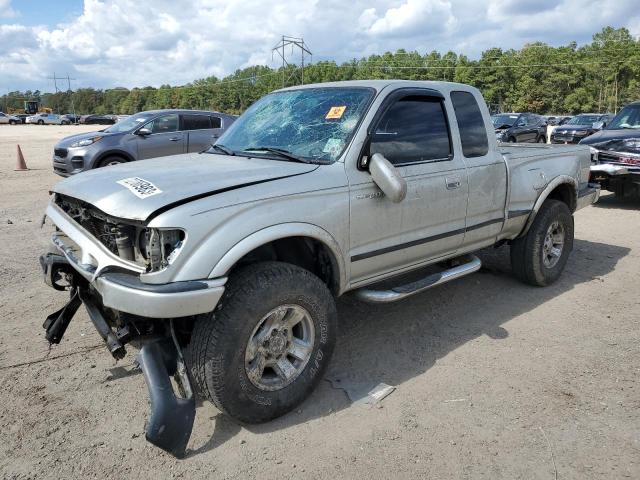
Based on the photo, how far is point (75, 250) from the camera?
11.1 feet

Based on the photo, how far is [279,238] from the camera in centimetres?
309

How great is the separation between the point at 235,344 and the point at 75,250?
1300 mm

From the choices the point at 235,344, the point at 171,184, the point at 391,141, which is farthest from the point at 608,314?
the point at 171,184

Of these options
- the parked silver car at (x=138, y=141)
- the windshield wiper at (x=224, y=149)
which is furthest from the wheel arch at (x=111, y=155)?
the windshield wiper at (x=224, y=149)

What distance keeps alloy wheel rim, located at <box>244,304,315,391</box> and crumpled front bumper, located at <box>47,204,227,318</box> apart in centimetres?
42

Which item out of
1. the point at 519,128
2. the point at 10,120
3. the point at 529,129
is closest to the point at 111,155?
the point at 519,128


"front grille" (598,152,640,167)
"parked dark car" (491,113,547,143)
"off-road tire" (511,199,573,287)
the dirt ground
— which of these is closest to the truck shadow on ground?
the dirt ground

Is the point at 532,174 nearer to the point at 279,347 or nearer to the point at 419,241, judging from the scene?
the point at 419,241

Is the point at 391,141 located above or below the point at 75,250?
above

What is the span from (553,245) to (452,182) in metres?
2.12

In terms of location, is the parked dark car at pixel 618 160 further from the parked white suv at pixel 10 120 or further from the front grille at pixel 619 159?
the parked white suv at pixel 10 120

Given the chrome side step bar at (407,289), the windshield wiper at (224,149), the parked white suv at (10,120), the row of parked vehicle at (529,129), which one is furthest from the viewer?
the parked white suv at (10,120)

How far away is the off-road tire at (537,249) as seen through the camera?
207 inches

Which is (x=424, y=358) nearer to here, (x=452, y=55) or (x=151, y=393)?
(x=151, y=393)
